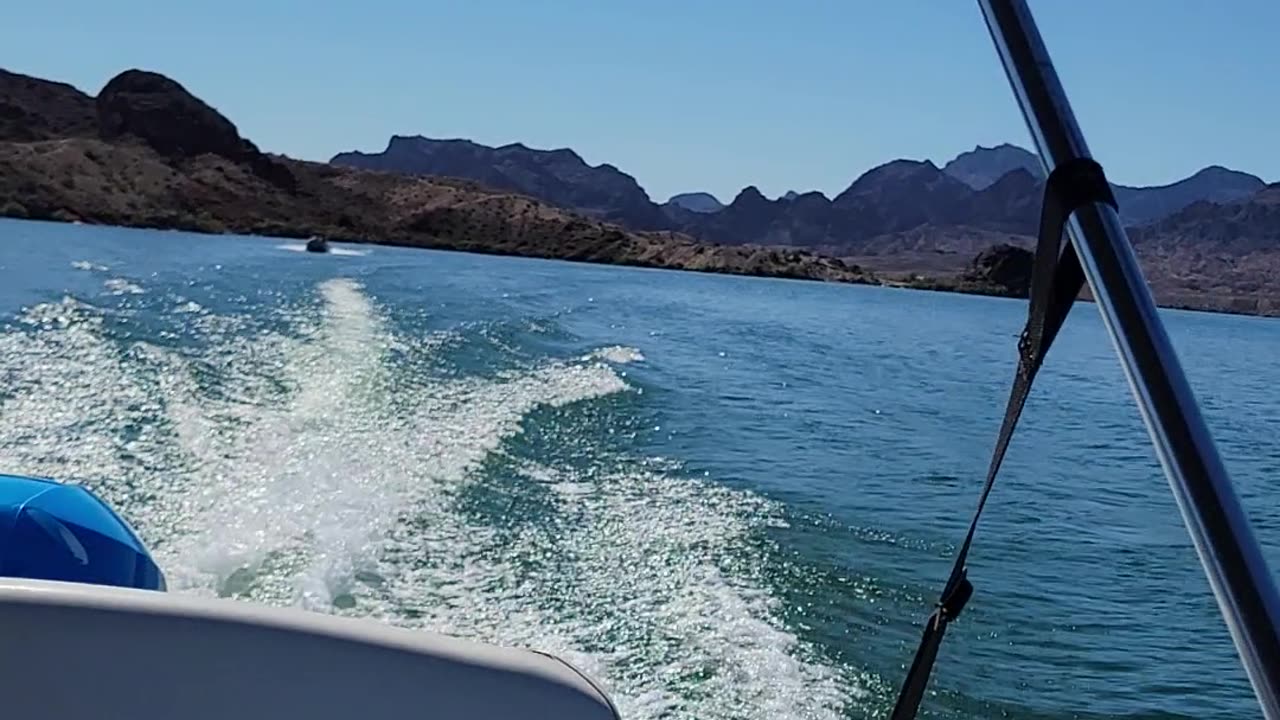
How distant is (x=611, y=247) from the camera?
291 feet

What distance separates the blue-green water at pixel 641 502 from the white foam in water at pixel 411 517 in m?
0.03

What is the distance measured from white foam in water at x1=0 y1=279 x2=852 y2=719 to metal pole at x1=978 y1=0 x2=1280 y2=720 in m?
4.58

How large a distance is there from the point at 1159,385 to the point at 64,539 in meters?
2.42

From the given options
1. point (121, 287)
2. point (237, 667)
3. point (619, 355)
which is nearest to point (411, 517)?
point (237, 667)

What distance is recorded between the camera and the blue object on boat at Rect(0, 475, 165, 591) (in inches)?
99.7

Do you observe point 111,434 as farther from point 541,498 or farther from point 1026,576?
point 1026,576

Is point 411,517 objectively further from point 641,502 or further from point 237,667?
point 237,667

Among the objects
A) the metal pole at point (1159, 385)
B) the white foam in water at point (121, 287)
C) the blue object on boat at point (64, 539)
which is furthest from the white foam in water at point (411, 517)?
the white foam in water at point (121, 287)

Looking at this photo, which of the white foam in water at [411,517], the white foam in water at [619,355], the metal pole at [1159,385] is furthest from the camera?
the white foam in water at [619,355]

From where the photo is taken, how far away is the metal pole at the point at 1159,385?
0.84 meters

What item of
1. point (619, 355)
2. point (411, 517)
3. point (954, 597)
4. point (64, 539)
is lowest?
point (411, 517)

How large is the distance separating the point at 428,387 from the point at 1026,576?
6.88m

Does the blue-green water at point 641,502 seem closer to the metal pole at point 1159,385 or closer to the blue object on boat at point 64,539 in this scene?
the blue object on boat at point 64,539

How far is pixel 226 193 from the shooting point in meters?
91.6
